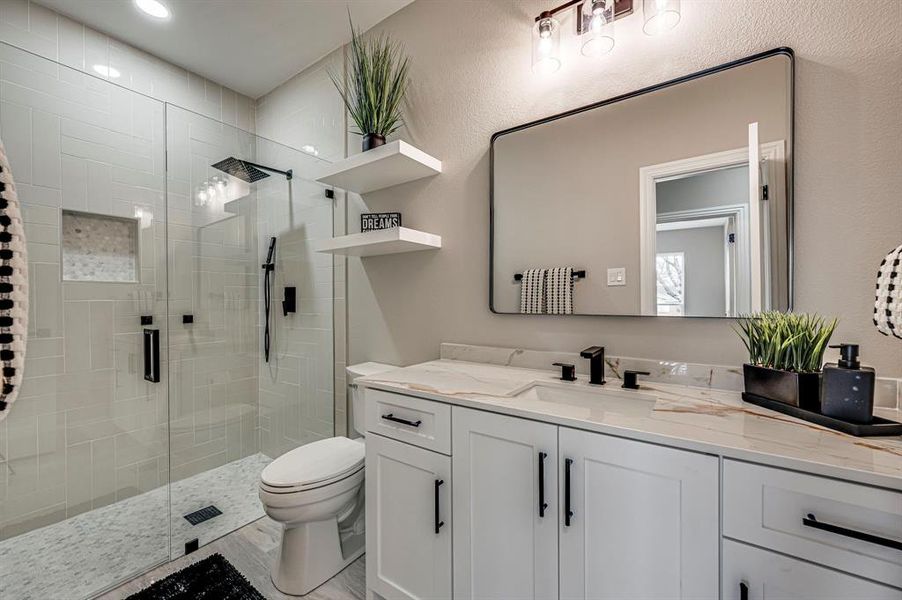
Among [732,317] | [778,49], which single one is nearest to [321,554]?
[732,317]

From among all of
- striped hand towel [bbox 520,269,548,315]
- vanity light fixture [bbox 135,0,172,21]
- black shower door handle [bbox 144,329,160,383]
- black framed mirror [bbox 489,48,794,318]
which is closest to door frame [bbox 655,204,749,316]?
black framed mirror [bbox 489,48,794,318]

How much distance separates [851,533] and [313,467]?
162 cm

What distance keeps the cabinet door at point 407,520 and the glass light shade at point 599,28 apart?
1593 mm

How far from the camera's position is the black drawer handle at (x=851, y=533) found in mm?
666

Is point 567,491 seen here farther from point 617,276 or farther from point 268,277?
point 268,277

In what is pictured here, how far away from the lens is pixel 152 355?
2.13 meters

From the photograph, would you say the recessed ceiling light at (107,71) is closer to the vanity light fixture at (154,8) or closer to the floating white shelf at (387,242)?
the vanity light fixture at (154,8)

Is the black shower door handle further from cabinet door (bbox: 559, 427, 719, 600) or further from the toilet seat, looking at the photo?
cabinet door (bbox: 559, 427, 719, 600)

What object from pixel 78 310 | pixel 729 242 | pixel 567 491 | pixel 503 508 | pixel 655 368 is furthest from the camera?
pixel 78 310

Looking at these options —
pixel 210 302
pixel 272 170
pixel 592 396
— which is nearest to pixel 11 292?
pixel 592 396

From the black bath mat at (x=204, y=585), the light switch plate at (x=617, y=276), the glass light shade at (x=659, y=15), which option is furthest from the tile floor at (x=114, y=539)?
the glass light shade at (x=659, y=15)

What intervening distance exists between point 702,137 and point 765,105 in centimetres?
17

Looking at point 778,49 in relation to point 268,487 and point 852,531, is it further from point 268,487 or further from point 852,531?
point 268,487

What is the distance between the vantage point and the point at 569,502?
991 millimetres
